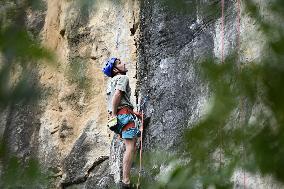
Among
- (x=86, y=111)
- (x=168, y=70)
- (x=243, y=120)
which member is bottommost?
(x=243, y=120)

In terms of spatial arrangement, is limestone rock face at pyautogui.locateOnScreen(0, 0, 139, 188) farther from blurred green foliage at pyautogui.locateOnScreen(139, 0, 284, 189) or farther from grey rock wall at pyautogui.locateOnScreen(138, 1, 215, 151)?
blurred green foliage at pyautogui.locateOnScreen(139, 0, 284, 189)

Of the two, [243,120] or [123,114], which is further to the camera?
[123,114]

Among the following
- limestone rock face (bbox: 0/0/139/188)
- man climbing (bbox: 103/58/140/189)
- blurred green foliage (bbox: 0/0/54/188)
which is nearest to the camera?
blurred green foliage (bbox: 0/0/54/188)

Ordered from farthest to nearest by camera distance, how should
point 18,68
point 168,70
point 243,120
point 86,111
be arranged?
point 86,111, point 168,70, point 243,120, point 18,68

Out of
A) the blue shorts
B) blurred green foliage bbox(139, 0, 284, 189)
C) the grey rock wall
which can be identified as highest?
the grey rock wall

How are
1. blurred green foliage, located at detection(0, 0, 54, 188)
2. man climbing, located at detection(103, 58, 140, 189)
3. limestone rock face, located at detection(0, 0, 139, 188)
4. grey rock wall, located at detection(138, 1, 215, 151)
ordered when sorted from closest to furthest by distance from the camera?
blurred green foliage, located at detection(0, 0, 54, 188), man climbing, located at detection(103, 58, 140, 189), grey rock wall, located at detection(138, 1, 215, 151), limestone rock face, located at detection(0, 0, 139, 188)

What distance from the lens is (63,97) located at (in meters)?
10.2

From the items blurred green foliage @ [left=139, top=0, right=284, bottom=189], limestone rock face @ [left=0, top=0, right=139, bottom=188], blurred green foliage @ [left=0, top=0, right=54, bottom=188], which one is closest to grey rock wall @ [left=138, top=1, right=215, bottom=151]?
limestone rock face @ [left=0, top=0, right=139, bottom=188]

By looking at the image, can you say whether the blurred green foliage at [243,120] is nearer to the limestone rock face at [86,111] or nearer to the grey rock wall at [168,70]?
the grey rock wall at [168,70]

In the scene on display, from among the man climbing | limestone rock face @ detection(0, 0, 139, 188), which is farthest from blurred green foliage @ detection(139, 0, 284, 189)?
limestone rock face @ detection(0, 0, 139, 188)

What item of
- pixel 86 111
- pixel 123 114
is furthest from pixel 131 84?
pixel 123 114

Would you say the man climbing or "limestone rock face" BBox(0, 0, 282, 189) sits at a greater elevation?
"limestone rock face" BBox(0, 0, 282, 189)

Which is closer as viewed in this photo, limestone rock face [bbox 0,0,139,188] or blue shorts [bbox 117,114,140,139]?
blue shorts [bbox 117,114,140,139]

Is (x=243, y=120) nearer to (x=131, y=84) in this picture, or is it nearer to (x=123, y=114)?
(x=123, y=114)
